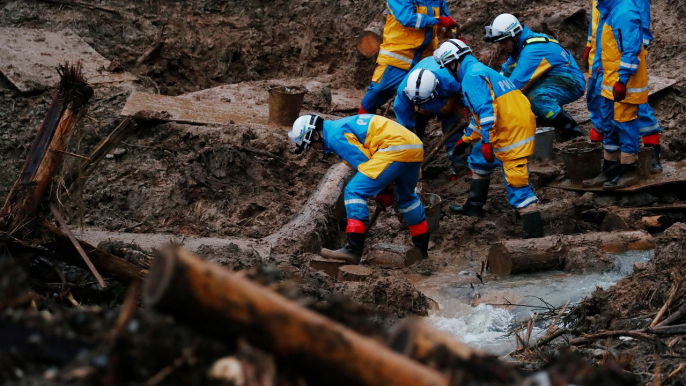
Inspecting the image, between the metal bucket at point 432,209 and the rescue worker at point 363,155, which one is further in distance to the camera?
the metal bucket at point 432,209

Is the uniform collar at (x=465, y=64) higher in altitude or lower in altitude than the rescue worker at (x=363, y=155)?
higher

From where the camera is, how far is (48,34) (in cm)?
1142

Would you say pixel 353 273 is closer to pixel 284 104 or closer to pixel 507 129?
pixel 507 129

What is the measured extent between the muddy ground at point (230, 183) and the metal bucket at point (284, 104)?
0.29 m

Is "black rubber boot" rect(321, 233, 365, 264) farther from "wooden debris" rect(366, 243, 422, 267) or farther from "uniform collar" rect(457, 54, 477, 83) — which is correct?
"uniform collar" rect(457, 54, 477, 83)

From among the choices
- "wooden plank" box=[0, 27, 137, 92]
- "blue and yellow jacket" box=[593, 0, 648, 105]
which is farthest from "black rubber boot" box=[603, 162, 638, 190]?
"wooden plank" box=[0, 27, 137, 92]

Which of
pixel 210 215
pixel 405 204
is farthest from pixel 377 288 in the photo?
pixel 210 215

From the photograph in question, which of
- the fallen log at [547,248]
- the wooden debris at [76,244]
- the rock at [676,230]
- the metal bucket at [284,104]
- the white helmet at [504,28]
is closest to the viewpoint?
the wooden debris at [76,244]

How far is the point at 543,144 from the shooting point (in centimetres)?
924

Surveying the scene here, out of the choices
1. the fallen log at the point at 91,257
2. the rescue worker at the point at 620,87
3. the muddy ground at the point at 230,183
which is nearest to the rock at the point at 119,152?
the muddy ground at the point at 230,183

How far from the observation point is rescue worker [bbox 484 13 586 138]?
899 centimetres

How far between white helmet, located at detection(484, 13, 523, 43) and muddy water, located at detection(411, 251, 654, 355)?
2.97 m

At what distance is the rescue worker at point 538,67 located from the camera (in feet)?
29.5

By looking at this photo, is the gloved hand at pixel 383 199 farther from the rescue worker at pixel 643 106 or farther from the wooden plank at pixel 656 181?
the rescue worker at pixel 643 106
